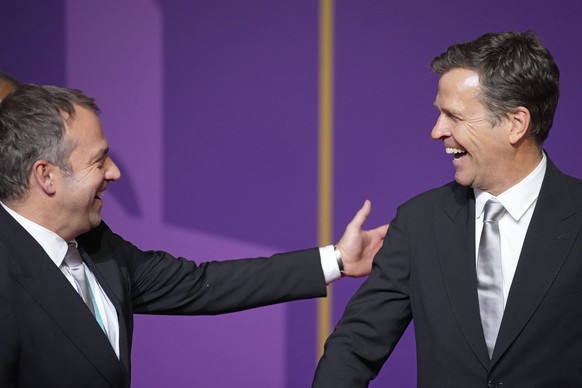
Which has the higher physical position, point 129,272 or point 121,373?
point 129,272

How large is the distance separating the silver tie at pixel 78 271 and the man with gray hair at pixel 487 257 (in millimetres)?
513

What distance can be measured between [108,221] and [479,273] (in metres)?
1.76

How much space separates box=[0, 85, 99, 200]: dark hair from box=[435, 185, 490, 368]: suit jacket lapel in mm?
806

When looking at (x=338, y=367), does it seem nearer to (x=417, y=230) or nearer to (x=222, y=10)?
(x=417, y=230)

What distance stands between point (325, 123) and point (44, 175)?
135cm

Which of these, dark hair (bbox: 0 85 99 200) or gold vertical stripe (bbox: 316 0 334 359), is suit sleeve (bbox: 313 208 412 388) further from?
gold vertical stripe (bbox: 316 0 334 359)

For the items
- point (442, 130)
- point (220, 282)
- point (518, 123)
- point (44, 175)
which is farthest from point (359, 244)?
Result: point (44, 175)

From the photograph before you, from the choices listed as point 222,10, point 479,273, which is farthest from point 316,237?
point 479,273

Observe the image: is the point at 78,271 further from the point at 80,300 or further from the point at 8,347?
the point at 8,347

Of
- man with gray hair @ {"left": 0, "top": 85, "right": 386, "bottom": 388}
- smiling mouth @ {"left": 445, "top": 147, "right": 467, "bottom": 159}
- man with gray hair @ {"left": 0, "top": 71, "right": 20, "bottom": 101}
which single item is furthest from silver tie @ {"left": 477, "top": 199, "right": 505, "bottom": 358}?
man with gray hair @ {"left": 0, "top": 71, "right": 20, "bottom": 101}

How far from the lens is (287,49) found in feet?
10.3

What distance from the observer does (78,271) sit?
1979 millimetres

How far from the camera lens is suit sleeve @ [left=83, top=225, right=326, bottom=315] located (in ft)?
7.34

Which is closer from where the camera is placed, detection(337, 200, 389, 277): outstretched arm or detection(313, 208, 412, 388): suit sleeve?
detection(313, 208, 412, 388): suit sleeve
